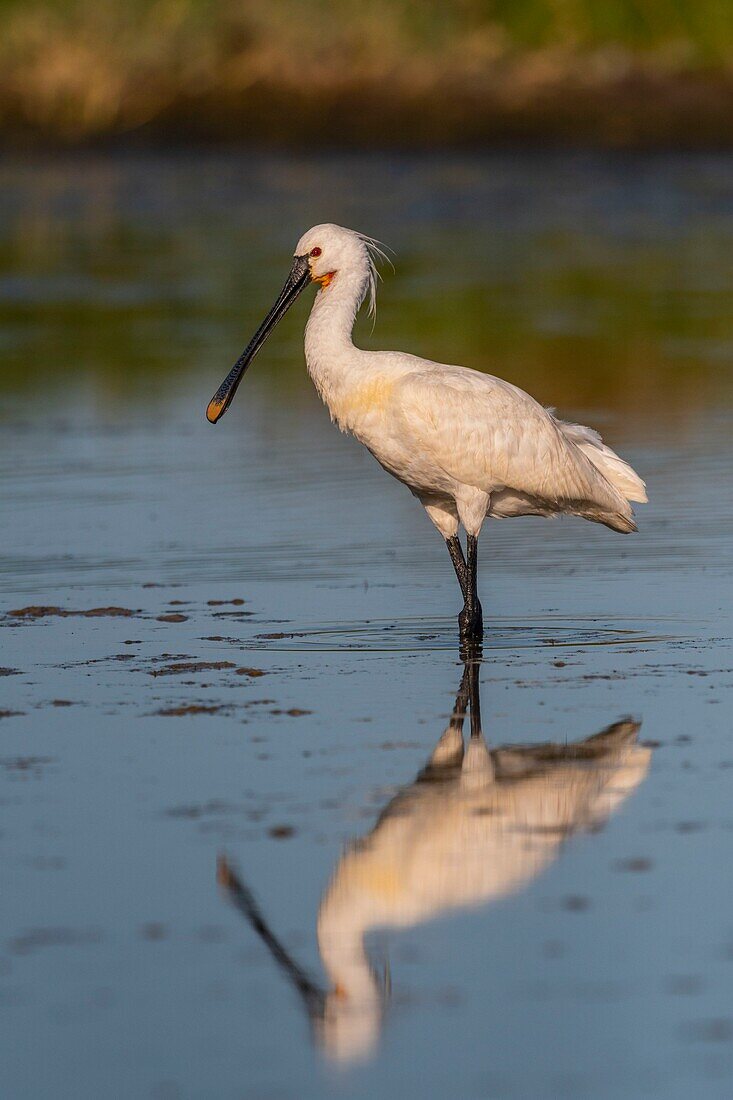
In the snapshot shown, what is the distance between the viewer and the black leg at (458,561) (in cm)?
941

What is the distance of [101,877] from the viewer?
6352 mm

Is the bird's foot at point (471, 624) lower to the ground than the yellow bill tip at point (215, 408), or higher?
lower

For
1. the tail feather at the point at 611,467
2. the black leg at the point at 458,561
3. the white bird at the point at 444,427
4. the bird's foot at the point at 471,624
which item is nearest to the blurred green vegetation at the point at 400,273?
the tail feather at the point at 611,467

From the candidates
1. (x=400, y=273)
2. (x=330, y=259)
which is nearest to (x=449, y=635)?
(x=330, y=259)

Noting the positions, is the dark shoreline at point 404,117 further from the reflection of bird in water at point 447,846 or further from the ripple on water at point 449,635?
the reflection of bird in water at point 447,846

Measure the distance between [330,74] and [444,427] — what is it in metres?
29.5

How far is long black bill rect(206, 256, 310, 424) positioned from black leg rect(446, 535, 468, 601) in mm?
1259

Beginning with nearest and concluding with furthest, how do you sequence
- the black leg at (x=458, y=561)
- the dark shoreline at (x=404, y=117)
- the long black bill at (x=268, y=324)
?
the black leg at (x=458, y=561) < the long black bill at (x=268, y=324) < the dark shoreline at (x=404, y=117)

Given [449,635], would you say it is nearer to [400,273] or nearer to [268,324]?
[268,324]

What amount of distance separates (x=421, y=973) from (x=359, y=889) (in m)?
0.59

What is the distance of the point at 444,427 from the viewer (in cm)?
927

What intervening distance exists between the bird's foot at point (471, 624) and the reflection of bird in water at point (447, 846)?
52.7 inches

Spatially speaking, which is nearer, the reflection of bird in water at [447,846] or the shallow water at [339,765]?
the shallow water at [339,765]

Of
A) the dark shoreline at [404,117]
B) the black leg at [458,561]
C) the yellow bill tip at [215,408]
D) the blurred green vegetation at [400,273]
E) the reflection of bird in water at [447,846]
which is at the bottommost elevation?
the reflection of bird in water at [447,846]
